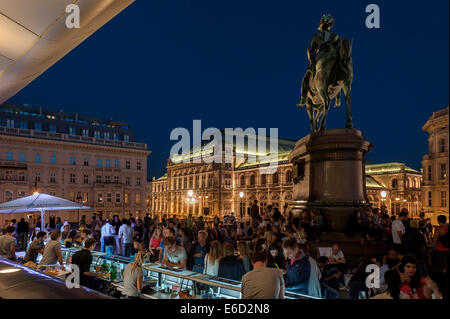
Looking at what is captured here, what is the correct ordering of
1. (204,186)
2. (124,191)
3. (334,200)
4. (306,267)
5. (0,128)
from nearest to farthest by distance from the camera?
(306,267), (334,200), (0,128), (124,191), (204,186)

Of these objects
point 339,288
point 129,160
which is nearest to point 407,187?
point 129,160

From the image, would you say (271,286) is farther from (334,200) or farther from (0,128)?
(0,128)

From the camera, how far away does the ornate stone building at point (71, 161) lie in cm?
5481

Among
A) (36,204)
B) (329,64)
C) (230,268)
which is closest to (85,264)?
(230,268)

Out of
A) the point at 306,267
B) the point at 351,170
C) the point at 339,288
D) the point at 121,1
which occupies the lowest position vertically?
the point at 339,288

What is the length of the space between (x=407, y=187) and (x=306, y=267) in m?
70.7

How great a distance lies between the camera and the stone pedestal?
11.0 metres

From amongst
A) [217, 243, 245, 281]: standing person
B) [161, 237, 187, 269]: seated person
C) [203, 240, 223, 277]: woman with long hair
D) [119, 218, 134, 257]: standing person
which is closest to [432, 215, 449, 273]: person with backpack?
[217, 243, 245, 281]: standing person

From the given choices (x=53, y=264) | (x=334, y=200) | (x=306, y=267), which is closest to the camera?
(x=306, y=267)

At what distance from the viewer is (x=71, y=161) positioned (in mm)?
60688

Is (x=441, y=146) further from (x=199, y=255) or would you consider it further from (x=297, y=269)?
(x=199, y=255)

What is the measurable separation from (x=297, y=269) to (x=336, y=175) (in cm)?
542

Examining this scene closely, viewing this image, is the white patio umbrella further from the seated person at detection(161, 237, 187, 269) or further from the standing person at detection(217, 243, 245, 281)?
the standing person at detection(217, 243, 245, 281)

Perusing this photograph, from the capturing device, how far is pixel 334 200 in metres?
11.2
